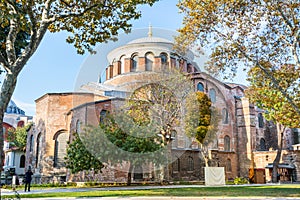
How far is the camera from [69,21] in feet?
33.9

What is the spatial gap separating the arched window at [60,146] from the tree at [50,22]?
19512mm

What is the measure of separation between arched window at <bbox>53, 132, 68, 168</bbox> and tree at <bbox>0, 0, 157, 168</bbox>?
19.5 meters

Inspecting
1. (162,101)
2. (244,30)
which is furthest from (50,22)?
(162,101)

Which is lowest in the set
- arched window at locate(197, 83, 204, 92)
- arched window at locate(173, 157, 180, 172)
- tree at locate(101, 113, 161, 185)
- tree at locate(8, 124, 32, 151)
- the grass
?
the grass

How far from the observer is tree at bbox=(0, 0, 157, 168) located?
315 inches

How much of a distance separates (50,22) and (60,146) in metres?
23.3

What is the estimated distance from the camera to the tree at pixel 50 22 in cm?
801

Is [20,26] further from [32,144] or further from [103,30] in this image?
[32,144]

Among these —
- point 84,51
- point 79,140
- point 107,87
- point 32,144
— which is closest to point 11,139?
point 32,144

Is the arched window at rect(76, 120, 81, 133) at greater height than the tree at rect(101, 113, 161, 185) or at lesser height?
greater

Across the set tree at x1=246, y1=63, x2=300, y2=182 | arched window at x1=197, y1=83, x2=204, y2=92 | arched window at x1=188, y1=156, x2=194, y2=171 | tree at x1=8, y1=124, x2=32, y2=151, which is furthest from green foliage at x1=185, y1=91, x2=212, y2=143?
tree at x1=8, y1=124, x2=32, y2=151

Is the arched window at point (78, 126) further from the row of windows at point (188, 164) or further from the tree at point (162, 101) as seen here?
the row of windows at point (188, 164)

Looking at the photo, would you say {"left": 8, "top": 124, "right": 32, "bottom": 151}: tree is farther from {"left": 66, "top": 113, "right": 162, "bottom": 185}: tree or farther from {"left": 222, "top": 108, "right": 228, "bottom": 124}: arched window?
{"left": 222, "top": 108, "right": 228, "bottom": 124}: arched window

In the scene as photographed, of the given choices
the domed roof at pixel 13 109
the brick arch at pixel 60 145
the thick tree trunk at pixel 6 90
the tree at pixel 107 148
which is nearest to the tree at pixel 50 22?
the thick tree trunk at pixel 6 90
